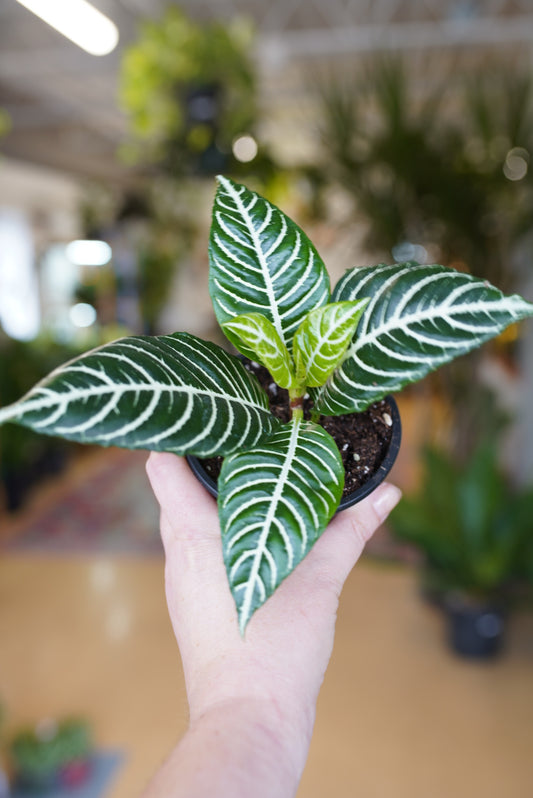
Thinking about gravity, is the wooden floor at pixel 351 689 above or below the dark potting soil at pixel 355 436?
below

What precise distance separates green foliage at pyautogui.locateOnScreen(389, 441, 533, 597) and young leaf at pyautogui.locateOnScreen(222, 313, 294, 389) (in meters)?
2.34

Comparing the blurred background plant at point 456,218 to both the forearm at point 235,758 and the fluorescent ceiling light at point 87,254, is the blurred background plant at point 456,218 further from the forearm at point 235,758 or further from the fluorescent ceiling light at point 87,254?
the fluorescent ceiling light at point 87,254

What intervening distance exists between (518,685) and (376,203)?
220cm

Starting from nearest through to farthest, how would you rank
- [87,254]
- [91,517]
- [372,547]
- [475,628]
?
1. [475,628]
2. [372,547]
3. [91,517]
4. [87,254]

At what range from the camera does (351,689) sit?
2.89 meters

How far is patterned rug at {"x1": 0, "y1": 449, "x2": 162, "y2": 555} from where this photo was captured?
4566mm

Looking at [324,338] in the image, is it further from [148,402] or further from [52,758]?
[52,758]

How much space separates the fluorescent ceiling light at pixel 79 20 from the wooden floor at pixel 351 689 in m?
2.40

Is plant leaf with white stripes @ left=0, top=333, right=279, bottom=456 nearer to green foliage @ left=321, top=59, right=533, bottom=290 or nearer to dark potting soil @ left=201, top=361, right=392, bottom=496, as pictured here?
dark potting soil @ left=201, top=361, right=392, bottom=496

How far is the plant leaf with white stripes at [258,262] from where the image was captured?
2.24ft

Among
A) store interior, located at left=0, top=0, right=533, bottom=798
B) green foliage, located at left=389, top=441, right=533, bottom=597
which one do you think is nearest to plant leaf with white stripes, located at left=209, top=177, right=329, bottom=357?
store interior, located at left=0, top=0, right=533, bottom=798

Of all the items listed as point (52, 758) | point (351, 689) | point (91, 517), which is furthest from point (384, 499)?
point (91, 517)

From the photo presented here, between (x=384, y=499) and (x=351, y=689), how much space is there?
96.7 inches

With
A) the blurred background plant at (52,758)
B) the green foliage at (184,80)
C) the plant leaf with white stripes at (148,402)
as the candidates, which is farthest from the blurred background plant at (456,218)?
the plant leaf with white stripes at (148,402)
